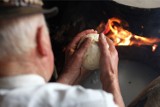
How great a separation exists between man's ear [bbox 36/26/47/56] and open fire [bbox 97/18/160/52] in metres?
0.79

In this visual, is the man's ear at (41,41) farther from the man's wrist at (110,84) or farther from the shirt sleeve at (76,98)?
the man's wrist at (110,84)

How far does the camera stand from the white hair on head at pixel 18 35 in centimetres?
85

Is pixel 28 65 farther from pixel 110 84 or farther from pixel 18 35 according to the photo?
pixel 110 84

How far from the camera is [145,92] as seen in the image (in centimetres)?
141

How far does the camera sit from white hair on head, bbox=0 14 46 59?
0.85 metres

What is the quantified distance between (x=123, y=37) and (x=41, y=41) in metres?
0.85

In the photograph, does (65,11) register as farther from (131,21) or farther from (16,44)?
(16,44)

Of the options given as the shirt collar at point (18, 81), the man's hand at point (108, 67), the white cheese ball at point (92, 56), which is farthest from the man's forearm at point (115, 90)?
the shirt collar at point (18, 81)

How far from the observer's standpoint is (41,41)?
0.90m

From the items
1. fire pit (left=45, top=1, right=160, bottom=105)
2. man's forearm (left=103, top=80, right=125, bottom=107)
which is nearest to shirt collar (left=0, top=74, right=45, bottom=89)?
man's forearm (left=103, top=80, right=125, bottom=107)

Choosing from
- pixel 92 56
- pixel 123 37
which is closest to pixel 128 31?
pixel 123 37

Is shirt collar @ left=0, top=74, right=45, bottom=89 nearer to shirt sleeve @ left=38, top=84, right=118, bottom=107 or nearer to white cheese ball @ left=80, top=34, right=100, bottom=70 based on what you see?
shirt sleeve @ left=38, top=84, right=118, bottom=107

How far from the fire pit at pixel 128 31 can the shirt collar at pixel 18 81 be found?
2.05 feet

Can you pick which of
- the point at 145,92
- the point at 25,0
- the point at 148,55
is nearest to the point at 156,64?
the point at 148,55
